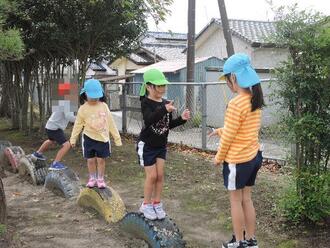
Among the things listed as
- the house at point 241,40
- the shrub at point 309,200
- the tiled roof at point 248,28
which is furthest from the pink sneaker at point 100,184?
the tiled roof at point 248,28

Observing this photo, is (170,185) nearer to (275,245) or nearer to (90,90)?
(90,90)

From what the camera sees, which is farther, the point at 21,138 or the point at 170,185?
the point at 21,138

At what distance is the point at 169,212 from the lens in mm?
5758

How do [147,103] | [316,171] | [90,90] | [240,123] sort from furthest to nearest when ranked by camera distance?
[90,90] → [316,171] → [147,103] → [240,123]

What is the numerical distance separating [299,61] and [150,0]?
6128mm

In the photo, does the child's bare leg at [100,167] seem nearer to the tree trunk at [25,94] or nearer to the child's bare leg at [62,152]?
the child's bare leg at [62,152]

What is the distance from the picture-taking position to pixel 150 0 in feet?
33.3

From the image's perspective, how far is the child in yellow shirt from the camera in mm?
5816

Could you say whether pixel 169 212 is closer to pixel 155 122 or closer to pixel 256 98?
pixel 155 122

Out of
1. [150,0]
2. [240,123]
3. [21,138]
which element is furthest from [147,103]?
[21,138]

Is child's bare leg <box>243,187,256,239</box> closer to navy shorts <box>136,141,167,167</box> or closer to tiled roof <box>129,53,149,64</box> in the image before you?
navy shorts <box>136,141,167,167</box>

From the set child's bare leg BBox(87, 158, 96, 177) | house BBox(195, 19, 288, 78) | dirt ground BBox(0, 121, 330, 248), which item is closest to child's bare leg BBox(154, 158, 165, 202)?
dirt ground BBox(0, 121, 330, 248)

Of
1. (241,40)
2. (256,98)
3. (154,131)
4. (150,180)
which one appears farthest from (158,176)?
(241,40)

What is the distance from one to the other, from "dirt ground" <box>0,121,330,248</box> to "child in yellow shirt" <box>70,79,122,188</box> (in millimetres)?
539
